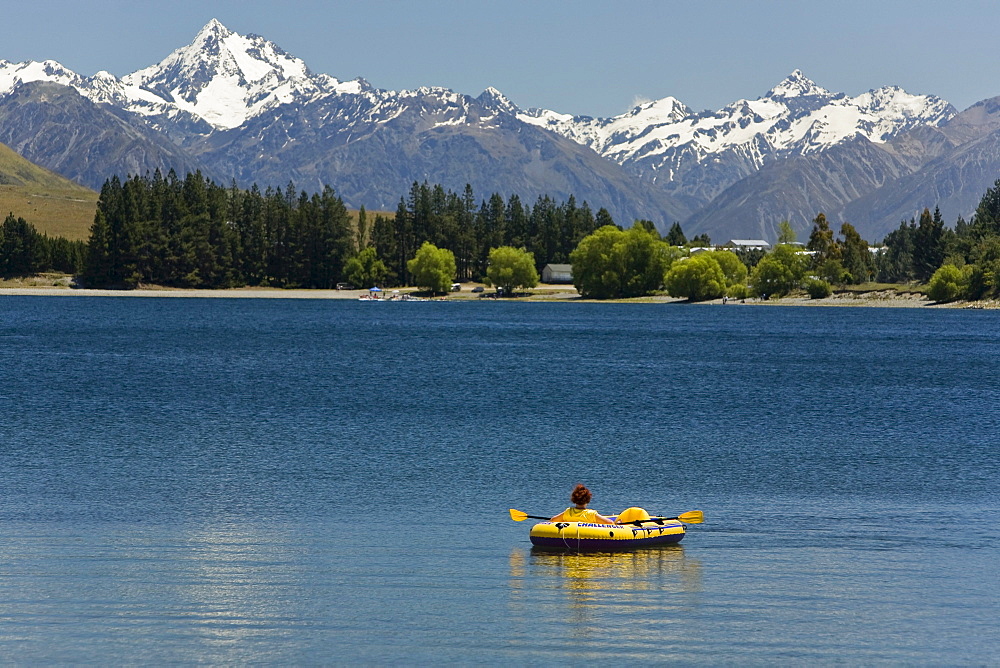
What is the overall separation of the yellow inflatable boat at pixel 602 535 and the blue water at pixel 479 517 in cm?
51

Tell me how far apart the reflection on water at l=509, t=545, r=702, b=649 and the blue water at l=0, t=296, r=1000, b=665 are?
0.10 meters

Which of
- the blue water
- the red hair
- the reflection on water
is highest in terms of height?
the red hair

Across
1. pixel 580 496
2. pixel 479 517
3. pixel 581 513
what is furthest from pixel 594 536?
pixel 479 517

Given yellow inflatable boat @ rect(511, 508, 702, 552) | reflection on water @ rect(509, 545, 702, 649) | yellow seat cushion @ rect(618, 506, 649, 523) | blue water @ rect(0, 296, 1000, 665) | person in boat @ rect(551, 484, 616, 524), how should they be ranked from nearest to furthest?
blue water @ rect(0, 296, 1000, 665) < reflection on water @ rect(509, 545, 702, 649) < yellow inflatable boat @ rect(511, 508, 702, 552) < person in boat @ rect(551, 484, 616, 524) < yellow seat cushion @ rect(618, 506, 649, 523)

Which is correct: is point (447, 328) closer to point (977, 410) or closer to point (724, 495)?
point (977, 410)

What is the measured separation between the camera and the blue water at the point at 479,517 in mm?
26328

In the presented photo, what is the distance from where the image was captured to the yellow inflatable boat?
112 ft

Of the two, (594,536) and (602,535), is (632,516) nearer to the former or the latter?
(602,535)

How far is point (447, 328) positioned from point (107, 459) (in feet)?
386

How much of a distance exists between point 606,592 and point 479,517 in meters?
8.97

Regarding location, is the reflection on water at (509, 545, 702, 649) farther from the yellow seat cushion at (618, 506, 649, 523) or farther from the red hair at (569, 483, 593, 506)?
the red hair at (569, 483, 593, 506)

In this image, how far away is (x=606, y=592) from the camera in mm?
30234

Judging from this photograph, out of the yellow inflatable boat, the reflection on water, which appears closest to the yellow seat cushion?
the yellow inflatable boat

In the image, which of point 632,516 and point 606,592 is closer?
point 606,592
